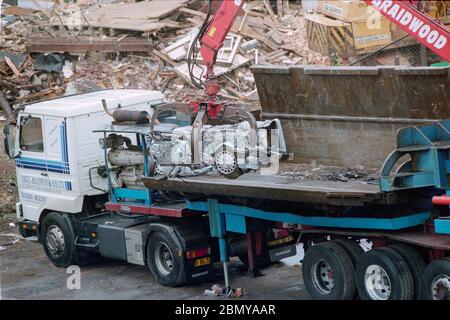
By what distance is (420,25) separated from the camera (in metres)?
12.8

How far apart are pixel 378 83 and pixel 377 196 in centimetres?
277

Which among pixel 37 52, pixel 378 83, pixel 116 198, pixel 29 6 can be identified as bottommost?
pixel 116 198

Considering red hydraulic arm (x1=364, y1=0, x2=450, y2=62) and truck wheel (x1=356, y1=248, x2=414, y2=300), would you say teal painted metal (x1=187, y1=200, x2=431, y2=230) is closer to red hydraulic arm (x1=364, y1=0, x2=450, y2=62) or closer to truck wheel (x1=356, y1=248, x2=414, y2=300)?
truck wheel (x1=356, y1=248, x2=414, y2=300)

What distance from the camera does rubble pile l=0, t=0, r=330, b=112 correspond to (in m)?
21.8

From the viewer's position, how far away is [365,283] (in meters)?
9.93

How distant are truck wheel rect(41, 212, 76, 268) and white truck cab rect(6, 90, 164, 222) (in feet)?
0.60

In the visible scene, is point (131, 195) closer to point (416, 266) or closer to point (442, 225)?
point (416, 266)

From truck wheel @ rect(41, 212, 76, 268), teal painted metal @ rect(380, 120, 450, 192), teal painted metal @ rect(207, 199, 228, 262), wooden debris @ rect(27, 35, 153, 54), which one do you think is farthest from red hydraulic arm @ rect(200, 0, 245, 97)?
wooden debris @ rect(27, 35, 153, 54)

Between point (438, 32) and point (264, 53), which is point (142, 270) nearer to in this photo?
point (438, 32)

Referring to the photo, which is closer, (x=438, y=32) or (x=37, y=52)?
(x=438, y=32)

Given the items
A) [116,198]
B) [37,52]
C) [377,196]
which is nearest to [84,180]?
[116,198]

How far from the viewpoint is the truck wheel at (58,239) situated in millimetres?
13797

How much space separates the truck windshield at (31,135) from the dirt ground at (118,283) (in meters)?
1.97

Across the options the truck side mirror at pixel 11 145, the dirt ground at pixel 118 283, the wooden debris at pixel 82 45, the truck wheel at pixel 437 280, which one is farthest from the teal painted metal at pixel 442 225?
the wooden debris at pixel 82 45
